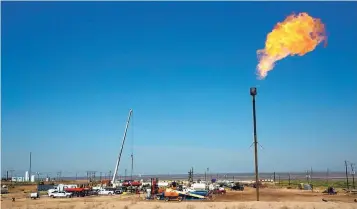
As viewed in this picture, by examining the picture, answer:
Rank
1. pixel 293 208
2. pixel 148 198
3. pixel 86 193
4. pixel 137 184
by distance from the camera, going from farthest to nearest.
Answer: pixel 137 184
pixel 86 193
pixel 148 198
pixel 293 208

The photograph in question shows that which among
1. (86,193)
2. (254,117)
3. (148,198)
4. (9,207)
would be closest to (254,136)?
(254,117)

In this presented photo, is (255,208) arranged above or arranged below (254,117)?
below

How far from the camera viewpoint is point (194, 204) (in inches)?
1718

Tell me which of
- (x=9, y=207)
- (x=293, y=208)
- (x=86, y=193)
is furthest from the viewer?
(x=86, y=193)

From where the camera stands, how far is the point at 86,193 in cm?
6638

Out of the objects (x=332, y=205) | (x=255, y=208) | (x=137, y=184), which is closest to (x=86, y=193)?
(x=137, y=184)

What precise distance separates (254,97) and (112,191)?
131 ft

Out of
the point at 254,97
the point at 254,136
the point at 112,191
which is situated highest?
the point at 254,97

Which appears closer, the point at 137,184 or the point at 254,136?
the point at 254,136

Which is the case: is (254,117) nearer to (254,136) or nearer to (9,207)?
(254,136)

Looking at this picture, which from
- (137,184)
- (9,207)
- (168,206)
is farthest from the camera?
(137,184)

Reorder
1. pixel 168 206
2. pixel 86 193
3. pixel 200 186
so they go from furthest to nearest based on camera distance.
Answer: pixel 200 186, pixel 86 193, pixel 168 206

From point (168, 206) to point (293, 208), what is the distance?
45.4ft

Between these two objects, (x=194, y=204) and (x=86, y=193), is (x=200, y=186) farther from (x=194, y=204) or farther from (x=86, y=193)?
(x=194, y=204)
